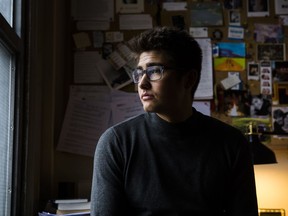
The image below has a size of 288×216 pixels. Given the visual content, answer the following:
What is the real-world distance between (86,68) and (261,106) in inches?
37.0

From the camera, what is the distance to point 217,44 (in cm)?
208

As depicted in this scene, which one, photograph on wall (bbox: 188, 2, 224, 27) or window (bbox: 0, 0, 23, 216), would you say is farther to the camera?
photograph on wall (bbox: 188, 2, 224, 27)

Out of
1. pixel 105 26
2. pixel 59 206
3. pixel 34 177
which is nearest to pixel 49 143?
pixel 34 177

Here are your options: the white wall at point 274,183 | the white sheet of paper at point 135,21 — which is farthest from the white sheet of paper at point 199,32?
the white wall at point 274,183

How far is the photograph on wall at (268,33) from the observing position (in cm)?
208

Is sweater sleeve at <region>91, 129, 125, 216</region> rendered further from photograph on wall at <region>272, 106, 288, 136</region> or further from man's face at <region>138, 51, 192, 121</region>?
photograph on wall at <region>272, 106, 288, 136</region>

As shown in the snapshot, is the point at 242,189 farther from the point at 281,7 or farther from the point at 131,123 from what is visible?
the point at 281,7

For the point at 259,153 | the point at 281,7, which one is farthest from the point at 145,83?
the point at 281,7

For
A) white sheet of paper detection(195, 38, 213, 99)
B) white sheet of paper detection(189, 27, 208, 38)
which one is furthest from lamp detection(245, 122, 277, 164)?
white sheet of paper detection(189, 27, 208, 38)

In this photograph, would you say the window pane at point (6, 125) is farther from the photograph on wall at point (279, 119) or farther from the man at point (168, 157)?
the photograph on wall at point (279, 119)

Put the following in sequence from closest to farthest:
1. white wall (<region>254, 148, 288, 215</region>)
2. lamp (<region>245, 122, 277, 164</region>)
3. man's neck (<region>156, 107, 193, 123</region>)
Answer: man's neck (<region>156, 107, 193, 123</region>) < lamp (<region>245, 122, 277, 164</region>) < white wall (<region>254, 148, 288, 215</region>)

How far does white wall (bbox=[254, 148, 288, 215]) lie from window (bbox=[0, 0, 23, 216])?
1166 mm

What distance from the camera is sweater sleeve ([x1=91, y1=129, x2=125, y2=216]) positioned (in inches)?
47.7

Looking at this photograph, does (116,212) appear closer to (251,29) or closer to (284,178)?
(284,178)
